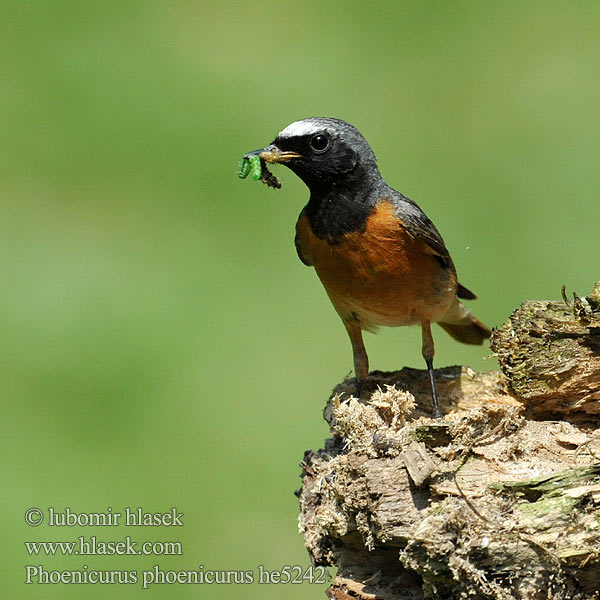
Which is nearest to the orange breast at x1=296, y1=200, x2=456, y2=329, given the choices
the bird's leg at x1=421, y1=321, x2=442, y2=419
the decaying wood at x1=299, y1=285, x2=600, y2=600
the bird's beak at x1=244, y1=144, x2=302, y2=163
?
the bird's leg at x1=421, y1=321, x2=442, y2=419

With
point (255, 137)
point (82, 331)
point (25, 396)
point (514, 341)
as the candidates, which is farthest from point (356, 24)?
point (514, 341)

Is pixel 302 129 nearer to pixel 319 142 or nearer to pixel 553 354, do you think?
pixel 319 142

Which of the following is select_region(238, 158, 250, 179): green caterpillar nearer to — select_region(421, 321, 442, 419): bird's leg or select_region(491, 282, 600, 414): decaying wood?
select_region(421, 321, 442, 419): bird's leg

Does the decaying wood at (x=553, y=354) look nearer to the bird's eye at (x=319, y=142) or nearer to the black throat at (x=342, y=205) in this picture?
the black throat at (x=342, y=205)

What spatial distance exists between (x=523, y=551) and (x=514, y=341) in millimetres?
1495

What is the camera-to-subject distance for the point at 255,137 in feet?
43.6

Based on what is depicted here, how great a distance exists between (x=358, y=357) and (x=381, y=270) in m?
0.89

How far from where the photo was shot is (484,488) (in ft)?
16.7

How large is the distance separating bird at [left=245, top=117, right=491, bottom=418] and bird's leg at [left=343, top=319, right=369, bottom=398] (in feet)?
0.96

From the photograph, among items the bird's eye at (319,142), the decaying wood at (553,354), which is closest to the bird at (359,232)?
the bird's eye at (319,142)

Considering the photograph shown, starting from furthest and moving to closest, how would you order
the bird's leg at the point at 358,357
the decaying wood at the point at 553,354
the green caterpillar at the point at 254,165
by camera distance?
1. the bird's leg at the point at 358,357
2. the green caterpillar at the point at 254,165
3. the decaying wood at the point at 553,354

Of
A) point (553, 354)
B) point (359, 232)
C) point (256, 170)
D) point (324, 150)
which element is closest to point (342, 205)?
point (359, 232)

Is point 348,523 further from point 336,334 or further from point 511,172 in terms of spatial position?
point 511,172

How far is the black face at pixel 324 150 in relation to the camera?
668 cm
